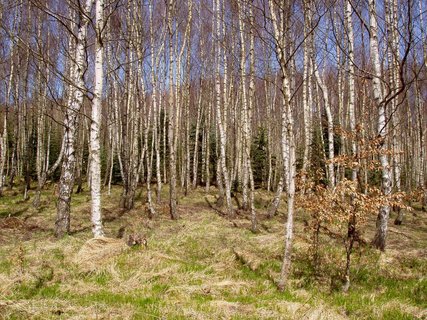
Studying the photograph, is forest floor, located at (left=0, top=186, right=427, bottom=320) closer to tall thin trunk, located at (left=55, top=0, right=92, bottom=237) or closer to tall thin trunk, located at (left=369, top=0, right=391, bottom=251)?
tall thin trunk, located at (left=369, top=0, right=391, bottom=251)

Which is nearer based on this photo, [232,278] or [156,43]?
[232,278]

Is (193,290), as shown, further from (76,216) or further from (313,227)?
(76,216)

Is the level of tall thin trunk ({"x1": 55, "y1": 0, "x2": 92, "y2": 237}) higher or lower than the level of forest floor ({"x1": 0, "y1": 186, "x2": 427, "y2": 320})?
higher

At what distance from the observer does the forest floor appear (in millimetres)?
4969

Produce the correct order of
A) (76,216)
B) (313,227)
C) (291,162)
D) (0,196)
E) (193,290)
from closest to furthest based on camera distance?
(193,290) < (291,162) < (313,227) < (76,216) < (0,196)

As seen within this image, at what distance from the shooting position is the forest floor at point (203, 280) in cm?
497

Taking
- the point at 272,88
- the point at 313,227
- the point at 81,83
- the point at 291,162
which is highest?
the point at 272,88

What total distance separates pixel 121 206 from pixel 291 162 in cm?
1255

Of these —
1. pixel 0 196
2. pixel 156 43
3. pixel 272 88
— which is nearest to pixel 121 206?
pixel 0 196

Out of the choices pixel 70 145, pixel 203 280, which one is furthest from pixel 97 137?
pixel 203 280

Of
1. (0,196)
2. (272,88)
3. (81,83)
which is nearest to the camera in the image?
(81,83)

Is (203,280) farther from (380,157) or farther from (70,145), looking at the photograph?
(70,145)

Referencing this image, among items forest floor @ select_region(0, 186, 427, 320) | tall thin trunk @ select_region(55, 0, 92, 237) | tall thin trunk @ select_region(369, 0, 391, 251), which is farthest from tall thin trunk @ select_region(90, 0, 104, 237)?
tall thin trunk @ select_region(369, 0, 391, 251)

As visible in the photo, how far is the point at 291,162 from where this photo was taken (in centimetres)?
625
